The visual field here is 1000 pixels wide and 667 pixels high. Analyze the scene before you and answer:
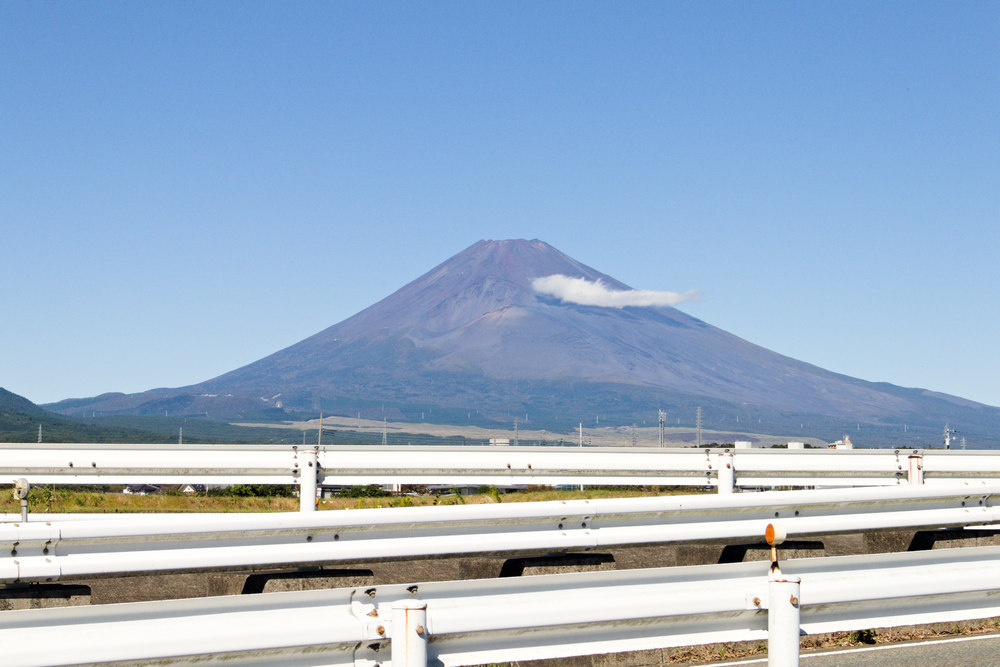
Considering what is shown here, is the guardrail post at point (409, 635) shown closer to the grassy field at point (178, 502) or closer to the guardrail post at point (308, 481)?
the guardrail post at point (308, 481)

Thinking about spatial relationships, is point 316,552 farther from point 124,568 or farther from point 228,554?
point 124,568

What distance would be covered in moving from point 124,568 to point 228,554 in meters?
0.71

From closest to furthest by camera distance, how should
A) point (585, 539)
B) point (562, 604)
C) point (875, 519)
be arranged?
point (562, 604), point (585, 539), point (875, 519)

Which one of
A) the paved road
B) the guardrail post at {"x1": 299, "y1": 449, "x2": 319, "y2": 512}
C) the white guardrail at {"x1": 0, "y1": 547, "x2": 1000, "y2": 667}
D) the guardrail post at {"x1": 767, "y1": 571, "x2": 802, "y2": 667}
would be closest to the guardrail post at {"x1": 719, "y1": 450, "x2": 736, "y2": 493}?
the guardrail post at {"x1": 299, "y1": 449, "x2": 319, "y2": 512}

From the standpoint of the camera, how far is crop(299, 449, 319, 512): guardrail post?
42.0ft

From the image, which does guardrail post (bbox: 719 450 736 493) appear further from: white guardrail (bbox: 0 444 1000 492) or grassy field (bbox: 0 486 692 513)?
grassy field (bbox: 0 486 692 513)

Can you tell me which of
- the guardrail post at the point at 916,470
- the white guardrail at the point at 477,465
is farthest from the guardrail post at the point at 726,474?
the guardrail post at the point at 916,470

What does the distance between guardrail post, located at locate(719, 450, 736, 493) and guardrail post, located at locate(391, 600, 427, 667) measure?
9198 mm

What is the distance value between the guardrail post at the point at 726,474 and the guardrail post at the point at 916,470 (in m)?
2.46

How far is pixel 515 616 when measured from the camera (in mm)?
6129

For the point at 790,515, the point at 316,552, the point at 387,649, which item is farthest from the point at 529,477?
the point at 387,649

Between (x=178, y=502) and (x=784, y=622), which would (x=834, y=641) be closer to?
(x=784, y=622)

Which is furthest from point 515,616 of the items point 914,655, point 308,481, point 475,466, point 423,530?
point 475,466

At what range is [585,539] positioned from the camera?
7734 mm
